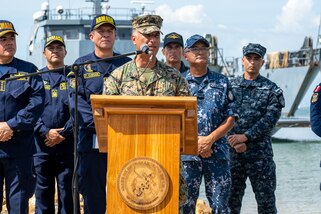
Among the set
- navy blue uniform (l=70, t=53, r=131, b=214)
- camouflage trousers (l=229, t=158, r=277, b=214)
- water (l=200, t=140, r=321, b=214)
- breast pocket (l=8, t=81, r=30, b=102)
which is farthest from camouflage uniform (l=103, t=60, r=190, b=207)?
water (l=200, t=140, r=321, b=214)

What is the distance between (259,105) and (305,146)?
2891cm

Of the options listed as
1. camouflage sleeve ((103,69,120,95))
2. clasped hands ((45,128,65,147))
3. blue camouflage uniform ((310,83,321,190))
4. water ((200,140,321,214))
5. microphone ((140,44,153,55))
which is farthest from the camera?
water ((200,140,321,214))

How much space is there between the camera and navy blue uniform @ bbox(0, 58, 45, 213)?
620 cm

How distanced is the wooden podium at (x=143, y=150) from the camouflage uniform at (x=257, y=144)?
282 cm

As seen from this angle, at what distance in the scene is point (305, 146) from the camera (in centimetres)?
3569

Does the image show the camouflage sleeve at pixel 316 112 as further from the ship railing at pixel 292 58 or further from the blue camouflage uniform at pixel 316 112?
the ship railing at pixel 292 58

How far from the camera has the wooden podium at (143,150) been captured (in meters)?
4.46

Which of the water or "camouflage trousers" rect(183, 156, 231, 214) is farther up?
"camouflage trousers" rect(183, 156, 231, 214)

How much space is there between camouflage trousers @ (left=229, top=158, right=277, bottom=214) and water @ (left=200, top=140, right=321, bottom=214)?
180 inches

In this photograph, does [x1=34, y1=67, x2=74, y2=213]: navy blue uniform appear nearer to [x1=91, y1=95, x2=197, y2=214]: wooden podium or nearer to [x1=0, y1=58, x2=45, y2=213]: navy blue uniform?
[x1=0, y1=58, x2=45, y2=213]: navy blue uniform

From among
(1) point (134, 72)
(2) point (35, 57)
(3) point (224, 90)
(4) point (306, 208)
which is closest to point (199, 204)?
(4) point (306, 208)

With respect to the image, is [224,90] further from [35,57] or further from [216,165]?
[35,57]

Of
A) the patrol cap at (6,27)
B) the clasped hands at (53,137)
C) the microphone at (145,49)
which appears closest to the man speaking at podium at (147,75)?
the microphone at (145,49)

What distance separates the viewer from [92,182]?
6.18 meters
